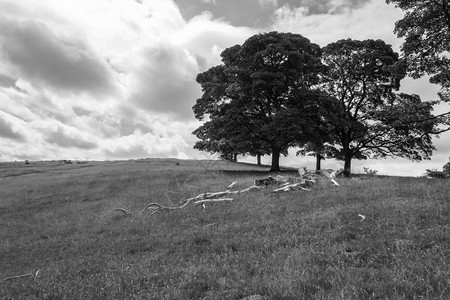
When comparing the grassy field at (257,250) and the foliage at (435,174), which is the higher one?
the foliage at (435,174)

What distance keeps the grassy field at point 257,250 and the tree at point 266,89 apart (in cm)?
1738

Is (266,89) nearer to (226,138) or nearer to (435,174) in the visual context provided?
(226,138)

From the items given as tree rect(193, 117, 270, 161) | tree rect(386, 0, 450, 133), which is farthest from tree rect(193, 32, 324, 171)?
tree rect(386, 0, 450, 133)

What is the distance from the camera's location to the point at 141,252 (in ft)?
41.0

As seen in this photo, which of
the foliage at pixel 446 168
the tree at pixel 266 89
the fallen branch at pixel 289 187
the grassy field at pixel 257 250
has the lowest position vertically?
the grassy field at pixel 257 250

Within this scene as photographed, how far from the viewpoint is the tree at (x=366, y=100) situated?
41312mm

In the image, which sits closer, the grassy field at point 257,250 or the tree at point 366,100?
the grassy field at point 257,250

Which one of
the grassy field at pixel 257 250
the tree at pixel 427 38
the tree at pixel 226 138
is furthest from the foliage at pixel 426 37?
the tree at pixel 226 138

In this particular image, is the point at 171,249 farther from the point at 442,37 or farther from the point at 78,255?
the point at 442,37

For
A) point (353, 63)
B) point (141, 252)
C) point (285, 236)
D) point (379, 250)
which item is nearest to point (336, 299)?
point (379, 250)

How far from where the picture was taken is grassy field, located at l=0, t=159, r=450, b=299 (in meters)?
7.07

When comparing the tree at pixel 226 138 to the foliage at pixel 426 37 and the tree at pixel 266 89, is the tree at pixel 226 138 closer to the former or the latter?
the tree at pixel 266 89

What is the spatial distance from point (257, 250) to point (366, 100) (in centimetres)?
3974

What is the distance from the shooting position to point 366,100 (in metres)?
44.4
